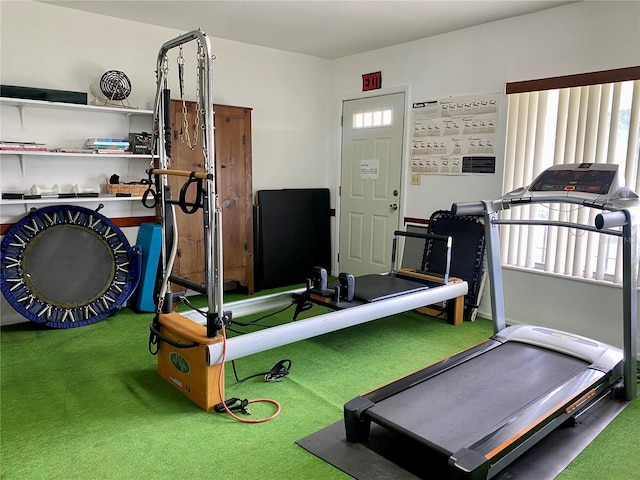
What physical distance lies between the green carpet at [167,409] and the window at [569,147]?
0.99 meters

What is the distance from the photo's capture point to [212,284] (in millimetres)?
2695

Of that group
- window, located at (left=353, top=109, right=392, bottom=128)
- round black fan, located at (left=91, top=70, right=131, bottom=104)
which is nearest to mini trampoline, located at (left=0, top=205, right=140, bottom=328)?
round black fan, located at (left=91, top=70, right=131, bottom=104)

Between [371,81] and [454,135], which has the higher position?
[371,81]

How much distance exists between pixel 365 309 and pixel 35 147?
115 inches

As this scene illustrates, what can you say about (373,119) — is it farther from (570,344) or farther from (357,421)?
(357,421)

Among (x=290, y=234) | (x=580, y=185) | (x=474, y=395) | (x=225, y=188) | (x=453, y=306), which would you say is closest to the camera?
(x=474, y=395)

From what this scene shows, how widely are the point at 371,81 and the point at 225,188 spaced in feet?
6.80

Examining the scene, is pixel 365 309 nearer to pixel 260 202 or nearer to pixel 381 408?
pixel 381 408

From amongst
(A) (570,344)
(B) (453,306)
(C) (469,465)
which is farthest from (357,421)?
(B) (453,306)

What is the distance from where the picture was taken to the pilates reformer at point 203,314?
8.60ft

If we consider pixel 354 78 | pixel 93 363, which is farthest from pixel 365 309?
pixel 354 78

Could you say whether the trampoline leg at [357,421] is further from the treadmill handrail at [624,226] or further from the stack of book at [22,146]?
the stack of book at [22,146]

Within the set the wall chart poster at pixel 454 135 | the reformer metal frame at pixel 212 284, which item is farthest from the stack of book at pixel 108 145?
the wall chart poster at pixel 454 135

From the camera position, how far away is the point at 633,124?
3.50 meters
